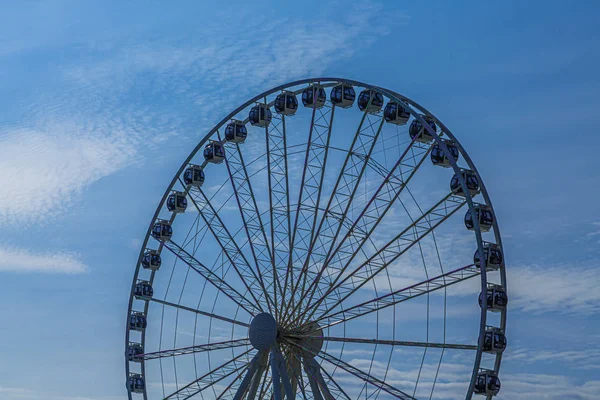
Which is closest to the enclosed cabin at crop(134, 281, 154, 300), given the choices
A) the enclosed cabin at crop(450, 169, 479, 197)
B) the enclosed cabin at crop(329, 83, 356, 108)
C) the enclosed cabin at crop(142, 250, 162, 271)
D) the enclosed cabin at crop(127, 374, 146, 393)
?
the enclosed cabin at crop(142, 250, 162, 271)

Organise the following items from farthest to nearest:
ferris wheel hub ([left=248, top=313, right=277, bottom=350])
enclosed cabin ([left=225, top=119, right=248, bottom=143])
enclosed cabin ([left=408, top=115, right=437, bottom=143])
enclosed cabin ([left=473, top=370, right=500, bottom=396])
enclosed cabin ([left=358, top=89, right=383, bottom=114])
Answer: enclosed cabin ([left=225, top=119, right=248, bottom=143]) → enclosed cabin ([left=358, top=89, right=383, bottom=114]) → ferris wheel hub ([left=248, top=313, right=277, bottom=350]) → enclosed cabin ([left=408, top=115, right=437, bottom=143]) → enclosed cabin ([left=473, top=370, right=500, bottom=396])

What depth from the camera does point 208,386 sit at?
53.9m

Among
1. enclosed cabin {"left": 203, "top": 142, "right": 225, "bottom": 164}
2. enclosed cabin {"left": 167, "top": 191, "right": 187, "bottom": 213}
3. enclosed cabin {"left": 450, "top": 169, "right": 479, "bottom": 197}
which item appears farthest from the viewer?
enclosed cabin {"left": 167, "top": 191, "right": 187, "bottom": 213}

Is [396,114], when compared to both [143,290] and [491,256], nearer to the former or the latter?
[491,256]

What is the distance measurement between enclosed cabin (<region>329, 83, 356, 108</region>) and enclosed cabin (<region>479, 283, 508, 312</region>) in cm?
967

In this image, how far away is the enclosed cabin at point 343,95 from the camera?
53.2 m

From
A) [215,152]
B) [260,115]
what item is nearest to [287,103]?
[260,115]

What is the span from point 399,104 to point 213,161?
406 inches

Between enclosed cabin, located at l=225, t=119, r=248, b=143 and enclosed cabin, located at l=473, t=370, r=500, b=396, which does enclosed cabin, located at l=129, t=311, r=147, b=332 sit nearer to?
enclosed cabin, located at l=225, t=119, r=248, b=143

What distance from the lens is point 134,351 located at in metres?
58.8

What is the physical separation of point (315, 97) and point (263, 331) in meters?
9.88

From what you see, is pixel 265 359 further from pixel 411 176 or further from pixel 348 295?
pixel 411 176

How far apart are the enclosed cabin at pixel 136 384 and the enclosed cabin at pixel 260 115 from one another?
12.3m

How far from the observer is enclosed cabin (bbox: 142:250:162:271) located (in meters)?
59.3
